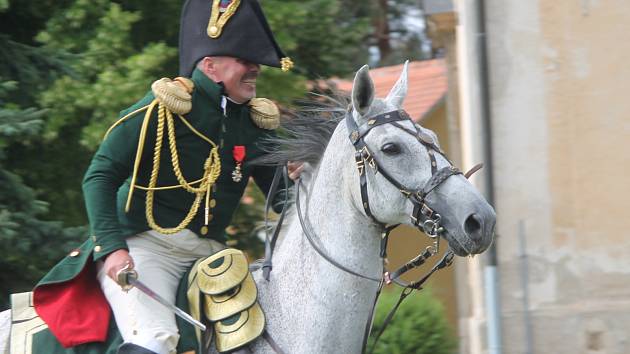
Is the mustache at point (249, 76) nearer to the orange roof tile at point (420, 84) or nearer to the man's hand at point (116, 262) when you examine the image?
the man's hand at point (116, 262)

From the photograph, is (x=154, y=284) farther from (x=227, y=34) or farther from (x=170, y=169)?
(x=227, y=34)

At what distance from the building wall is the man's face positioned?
3317mm

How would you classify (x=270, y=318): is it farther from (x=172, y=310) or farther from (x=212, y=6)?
(x=212, y=6)

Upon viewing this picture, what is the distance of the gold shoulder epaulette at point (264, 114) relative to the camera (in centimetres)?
500

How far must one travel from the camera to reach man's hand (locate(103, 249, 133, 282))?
14.4 ft

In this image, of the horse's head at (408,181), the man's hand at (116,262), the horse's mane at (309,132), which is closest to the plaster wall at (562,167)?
the horse's mane at (309,132)

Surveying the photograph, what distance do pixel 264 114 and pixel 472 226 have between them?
1332mm

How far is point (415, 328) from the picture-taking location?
360 inches

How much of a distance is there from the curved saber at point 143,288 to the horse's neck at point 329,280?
1.06ft

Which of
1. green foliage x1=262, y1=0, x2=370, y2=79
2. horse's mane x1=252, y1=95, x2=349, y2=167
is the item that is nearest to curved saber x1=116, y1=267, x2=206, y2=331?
horse's mane x1=252, y1=95, x2=349, y2=167

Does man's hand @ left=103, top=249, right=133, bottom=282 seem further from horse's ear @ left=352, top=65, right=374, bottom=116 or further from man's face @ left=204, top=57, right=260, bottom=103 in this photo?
horse's ear @ left=352, top=65, right=374, bottom=116

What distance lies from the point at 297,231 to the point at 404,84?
0.74 meters

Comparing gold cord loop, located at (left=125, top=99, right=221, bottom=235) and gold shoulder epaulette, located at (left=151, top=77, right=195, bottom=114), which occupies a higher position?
gold shoulder epaulette, located at (left=151, top=77, right=195, bottom=114)

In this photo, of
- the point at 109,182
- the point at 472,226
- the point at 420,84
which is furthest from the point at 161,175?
the point at 420,84
